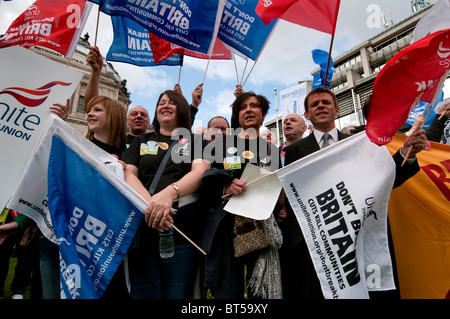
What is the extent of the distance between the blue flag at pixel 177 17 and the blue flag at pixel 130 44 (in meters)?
0.80

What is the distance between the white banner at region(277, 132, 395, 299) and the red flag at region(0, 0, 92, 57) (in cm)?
297

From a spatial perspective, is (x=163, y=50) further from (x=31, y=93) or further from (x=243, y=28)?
(x=31, y=93)

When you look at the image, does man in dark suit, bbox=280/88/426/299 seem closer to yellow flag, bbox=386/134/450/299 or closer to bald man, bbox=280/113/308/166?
yellow flag, bbox=386/134/450/299

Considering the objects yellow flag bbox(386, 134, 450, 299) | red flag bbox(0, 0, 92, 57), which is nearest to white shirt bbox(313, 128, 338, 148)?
yellow flag bbox(386, 134, 450, 299)

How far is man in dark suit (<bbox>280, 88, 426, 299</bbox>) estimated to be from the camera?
70.2 inches

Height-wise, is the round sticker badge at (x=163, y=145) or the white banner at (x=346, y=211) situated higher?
the round sticker badge at (x=163, y=145)

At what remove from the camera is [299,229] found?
1.85 metres

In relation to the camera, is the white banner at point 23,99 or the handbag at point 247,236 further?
the white banner at point 23,99

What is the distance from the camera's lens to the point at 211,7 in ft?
10.7

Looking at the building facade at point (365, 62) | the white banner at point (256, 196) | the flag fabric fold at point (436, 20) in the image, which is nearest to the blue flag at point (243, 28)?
the flag fabric fold at point (436, 20)

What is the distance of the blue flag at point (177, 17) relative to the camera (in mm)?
2834

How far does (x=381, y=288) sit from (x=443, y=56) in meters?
1.63

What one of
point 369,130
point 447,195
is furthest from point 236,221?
point 447,195

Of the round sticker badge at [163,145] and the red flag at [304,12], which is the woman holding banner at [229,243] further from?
the red flag at [304,12]
